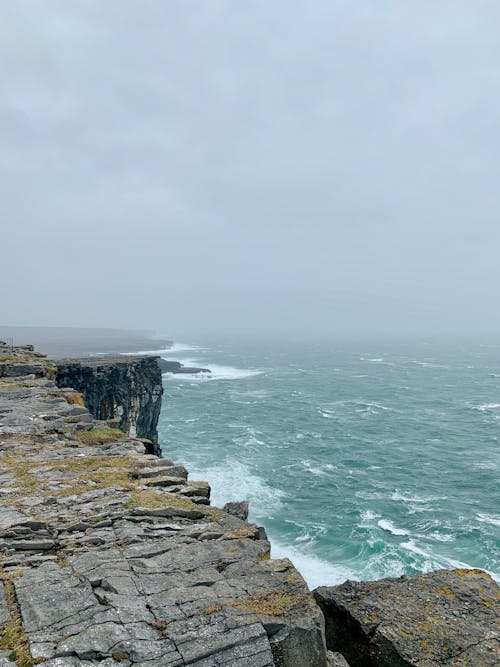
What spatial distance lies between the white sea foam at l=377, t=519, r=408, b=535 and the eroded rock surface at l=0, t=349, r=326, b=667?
29666mm

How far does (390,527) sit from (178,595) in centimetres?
3464

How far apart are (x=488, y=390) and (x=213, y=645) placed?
11707 cm

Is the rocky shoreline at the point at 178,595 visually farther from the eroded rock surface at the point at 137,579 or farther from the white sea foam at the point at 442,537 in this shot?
the white sea foam at the point at 442,537

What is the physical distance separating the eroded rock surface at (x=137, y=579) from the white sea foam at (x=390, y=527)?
97.3 ft

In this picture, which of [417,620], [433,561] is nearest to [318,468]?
[433,561]

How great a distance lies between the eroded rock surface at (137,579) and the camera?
17.9 feet

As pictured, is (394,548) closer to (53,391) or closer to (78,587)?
(53,391)

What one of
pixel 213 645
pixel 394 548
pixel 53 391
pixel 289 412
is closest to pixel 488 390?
pixel 289 412

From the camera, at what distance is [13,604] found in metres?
6.16

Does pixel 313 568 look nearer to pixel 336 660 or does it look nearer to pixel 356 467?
pixel 356 467

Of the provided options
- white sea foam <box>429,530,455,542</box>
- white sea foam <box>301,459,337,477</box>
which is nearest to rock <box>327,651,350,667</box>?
white sea foam <box>429,530,455,542</box>

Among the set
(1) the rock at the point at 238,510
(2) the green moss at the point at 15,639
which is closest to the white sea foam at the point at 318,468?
(1) the rock at the point at 238,510

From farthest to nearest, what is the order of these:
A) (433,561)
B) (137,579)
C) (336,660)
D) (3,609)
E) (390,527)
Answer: (390,527) → (433,561) → (137,579) → (336,660) → (3,609)

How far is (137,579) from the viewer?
6871 mm
